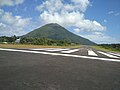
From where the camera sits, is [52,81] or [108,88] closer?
[108,88]

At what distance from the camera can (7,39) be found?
436ft

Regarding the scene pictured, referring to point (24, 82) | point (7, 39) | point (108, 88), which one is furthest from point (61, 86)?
point (7, 39)

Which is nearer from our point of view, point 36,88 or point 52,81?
point 36,88

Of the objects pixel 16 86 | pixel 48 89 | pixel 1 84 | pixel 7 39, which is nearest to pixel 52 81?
pixel 48 89

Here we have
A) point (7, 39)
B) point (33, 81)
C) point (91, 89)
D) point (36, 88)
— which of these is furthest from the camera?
point (7, 39)

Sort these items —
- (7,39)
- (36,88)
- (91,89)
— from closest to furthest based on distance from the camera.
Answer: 1. (36,88)
2. (91,89)
3. (7,39)

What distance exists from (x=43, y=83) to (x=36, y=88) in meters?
0.37

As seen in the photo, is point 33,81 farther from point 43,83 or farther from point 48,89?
point 48,89

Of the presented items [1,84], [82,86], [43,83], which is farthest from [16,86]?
[82,86]

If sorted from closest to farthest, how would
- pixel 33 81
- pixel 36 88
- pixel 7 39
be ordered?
1. pixel 36 88
2. pixel 33 81
3. pixel 7 39

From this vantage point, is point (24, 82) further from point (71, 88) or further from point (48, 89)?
point (71, 88)

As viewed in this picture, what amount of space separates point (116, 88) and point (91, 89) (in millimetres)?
602

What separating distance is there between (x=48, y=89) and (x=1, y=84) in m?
0.92

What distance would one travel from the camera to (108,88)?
129 inches
